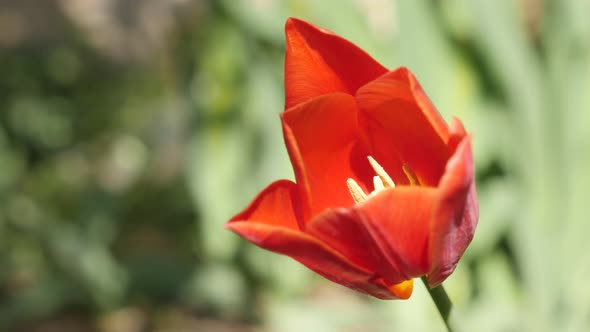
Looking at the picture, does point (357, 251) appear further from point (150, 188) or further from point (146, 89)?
point (146, 89)

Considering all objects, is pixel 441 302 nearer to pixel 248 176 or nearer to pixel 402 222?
pixel 402 222

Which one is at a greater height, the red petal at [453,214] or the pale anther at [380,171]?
the pale anther at [380,171]

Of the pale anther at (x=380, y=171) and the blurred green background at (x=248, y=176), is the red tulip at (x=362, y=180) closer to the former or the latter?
the pale anther at (x=380, y=171)

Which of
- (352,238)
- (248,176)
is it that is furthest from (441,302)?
(248,176)

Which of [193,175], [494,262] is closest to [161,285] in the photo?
[193,175]

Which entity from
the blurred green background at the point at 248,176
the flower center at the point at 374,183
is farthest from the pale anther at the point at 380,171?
the blurred green background at the point at 248,176

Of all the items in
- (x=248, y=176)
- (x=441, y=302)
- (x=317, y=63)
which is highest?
(x=248, y=176)

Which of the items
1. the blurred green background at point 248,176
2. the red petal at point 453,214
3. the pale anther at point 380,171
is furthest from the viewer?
the blurred green background at point 248,176
